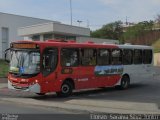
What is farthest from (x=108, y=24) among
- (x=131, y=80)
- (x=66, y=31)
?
(x=131, y=80)

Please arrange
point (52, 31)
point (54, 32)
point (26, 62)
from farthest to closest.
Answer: point (54, 32)
point (52, 31)
point (26, 62)

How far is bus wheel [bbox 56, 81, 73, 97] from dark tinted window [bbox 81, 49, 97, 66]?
1.59 m

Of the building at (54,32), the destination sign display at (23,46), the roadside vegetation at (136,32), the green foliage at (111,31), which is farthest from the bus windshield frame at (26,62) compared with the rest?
the green foliage at (111,31)

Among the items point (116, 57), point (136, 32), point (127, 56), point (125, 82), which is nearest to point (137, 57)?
point (127, 56)

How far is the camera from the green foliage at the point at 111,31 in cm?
11294

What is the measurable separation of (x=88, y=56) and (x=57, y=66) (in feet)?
8.95

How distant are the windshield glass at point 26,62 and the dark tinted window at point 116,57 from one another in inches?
249

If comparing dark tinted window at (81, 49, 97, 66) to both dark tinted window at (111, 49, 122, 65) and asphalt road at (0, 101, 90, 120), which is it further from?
asphalt road at (0, 101, 90, 120)

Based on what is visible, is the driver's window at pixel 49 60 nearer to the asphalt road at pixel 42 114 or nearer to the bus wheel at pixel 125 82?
the asphalt road at pixel 42 114

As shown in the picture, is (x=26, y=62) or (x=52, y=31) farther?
(x=52, y=31)

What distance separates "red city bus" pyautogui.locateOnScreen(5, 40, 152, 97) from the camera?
2114 cm

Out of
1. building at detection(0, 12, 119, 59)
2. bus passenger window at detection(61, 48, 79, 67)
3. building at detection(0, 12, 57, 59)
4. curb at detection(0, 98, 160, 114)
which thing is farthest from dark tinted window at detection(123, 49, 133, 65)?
building at detection(0, 12, 57, 59)

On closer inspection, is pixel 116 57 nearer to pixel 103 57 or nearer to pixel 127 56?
pixel 127 56

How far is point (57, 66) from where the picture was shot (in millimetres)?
21922
